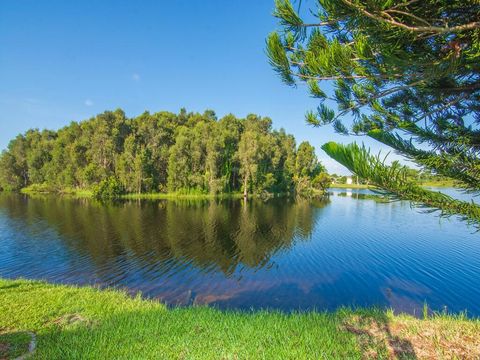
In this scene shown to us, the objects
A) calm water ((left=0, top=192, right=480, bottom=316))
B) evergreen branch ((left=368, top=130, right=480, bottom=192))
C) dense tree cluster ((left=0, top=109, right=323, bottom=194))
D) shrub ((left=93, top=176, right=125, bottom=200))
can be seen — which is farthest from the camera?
dense tree cluster ((left=0, top=109, right=323, bottom=194))

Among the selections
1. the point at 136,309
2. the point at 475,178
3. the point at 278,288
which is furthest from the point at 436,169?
the point at 278,288

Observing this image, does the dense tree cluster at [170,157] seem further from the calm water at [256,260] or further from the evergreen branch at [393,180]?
the evergreen branch at [393,180]

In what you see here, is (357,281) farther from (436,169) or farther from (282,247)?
(436,169)

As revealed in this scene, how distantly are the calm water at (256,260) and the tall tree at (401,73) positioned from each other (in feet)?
31.8

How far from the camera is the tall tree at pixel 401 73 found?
7.98 ft

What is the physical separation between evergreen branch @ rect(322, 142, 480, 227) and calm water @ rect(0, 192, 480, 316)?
9894 mm

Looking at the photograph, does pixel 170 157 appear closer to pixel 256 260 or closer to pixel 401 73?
pixel 256 260

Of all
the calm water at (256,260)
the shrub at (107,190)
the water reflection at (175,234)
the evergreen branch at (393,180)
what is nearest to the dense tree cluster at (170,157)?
the shrub at (107,190)

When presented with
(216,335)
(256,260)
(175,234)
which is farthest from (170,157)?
(216,335)

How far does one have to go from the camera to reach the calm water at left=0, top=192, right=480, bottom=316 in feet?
40.5

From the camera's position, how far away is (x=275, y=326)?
19.8 ft

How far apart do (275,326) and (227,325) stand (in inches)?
46.1

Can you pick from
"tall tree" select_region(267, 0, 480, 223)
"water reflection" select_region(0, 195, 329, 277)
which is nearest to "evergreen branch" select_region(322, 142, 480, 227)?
"tall tree" select_region(267, 0, 480, 223)

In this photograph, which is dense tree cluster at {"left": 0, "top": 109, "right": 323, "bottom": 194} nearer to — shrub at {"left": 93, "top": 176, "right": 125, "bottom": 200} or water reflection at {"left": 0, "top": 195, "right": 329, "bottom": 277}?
shrub at {"left": 93, "top": 176, "right": 125, "bottom": 200}
